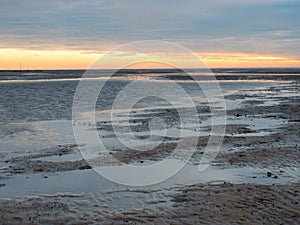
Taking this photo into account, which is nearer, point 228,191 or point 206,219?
point 206,219

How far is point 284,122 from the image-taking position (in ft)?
70.4

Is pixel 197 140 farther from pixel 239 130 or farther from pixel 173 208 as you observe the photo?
pixel 173 208

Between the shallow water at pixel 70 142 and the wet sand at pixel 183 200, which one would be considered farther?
the shallow water at pixel 70 142

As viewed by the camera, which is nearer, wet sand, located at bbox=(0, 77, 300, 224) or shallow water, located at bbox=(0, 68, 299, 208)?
wet sand, located at bbox=(0, 77, 300, 224)

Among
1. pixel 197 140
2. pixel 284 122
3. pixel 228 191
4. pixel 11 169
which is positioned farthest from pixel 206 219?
pixel 284 122

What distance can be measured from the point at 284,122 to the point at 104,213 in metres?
15.7

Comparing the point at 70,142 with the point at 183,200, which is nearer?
the point at 183,200

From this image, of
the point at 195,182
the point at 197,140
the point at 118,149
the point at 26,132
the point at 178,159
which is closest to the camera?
the point at 195,182

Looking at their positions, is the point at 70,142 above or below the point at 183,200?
above

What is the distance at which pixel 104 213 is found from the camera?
336 inches

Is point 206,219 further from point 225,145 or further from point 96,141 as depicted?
point 96,141

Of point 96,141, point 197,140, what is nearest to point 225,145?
point 197,140

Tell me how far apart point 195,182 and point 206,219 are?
9.03 feet

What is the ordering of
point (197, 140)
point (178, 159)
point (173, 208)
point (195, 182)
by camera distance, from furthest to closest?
point (197, 140) < point (178, 159) < point (195, 182) < point (173, 208)
